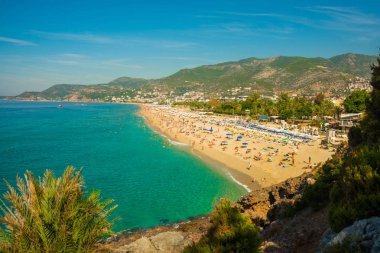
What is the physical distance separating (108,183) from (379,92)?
2771 centimetres

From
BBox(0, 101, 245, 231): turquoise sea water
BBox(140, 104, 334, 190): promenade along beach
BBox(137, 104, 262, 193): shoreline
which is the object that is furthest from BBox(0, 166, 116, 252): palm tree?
BBox(140, 104, 334, 190): promenade along beach

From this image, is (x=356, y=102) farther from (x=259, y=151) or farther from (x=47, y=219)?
(x=47, y=219)

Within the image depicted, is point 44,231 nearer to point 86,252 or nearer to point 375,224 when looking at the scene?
point 86,252

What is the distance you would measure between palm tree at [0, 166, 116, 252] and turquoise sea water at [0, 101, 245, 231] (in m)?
A: 13.1

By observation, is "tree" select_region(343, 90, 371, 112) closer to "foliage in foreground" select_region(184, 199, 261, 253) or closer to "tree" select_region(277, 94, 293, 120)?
"tree" select_region(277, 94, 293, 120)

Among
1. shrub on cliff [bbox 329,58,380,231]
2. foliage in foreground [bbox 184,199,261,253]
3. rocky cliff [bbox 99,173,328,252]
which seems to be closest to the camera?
shrub on cliff [bbox 329,58,380,231]

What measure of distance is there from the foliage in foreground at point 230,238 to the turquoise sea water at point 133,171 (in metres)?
12.6

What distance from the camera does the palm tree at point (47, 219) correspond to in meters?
5.54

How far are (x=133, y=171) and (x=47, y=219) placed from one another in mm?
32853

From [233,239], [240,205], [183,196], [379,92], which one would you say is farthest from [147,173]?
[233,239]

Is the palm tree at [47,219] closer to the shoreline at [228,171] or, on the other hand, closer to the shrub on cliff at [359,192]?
the shrub on cliff at [359,192]

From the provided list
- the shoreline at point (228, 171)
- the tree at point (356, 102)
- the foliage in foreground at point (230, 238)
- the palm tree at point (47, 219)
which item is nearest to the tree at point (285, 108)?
the tree at point (356, 102)

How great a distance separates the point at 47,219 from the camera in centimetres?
568

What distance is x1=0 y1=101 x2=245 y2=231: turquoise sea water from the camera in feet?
83.2
